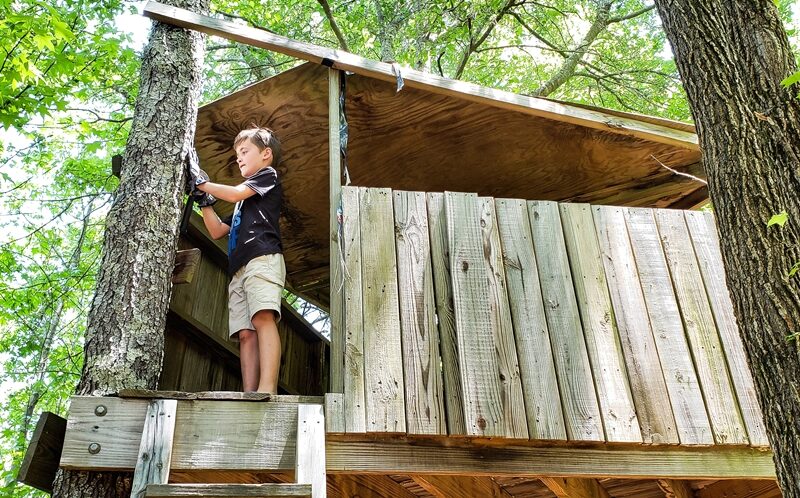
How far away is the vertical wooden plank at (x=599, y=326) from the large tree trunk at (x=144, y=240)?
2.13m

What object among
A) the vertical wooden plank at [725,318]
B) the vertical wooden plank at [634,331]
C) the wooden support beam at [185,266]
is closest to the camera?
the vertical wooden plank at [634,331]

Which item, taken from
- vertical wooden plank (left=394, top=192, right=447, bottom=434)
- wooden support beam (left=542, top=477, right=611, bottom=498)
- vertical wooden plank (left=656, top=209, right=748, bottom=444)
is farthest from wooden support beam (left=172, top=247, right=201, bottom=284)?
vertical wooden plank (left=656, top=209, right=748, bottom=444)

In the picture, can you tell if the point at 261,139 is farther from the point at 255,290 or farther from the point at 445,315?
the point at 445,315

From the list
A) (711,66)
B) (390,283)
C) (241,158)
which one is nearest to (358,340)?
(390,283)

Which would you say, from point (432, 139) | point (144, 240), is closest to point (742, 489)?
point (432, 139)

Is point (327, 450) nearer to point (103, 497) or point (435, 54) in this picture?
point (103, 497)

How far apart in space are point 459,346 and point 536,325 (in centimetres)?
44

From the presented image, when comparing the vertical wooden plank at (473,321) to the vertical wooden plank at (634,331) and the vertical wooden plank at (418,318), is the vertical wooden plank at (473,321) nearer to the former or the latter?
the vertical wooden plank at (418,318)

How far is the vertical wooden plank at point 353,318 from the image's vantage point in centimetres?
296

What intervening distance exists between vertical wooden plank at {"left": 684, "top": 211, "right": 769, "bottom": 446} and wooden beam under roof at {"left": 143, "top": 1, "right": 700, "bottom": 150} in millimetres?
657

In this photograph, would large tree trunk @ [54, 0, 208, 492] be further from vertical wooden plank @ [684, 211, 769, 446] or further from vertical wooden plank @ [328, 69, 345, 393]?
vertical wooden plank @ [684, 211, 769, 446]

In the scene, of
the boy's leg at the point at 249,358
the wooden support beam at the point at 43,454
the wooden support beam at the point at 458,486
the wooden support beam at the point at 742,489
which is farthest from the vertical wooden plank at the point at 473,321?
the wooden support beam at the point at 742,489

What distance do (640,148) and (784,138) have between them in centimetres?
250

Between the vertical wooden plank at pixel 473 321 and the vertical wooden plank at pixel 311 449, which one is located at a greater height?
the vertical wooden plank at pixel 473 321
